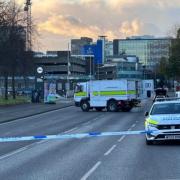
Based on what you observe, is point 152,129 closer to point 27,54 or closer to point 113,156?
point 113,156

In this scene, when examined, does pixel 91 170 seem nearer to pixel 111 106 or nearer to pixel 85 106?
pixel 111 106

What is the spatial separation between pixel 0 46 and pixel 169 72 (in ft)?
120

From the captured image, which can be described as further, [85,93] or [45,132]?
[85,93]

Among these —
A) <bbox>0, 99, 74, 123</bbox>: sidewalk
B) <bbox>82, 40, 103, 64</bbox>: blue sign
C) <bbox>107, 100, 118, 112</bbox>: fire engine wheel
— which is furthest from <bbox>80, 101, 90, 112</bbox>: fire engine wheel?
<bbox>82, 40, 103, 64</bbox>: blue sign

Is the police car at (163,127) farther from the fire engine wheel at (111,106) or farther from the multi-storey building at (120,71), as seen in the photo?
the multi-storey building at (120,71)

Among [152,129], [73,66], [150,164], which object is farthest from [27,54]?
[73,66]

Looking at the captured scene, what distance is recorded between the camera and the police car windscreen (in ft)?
69.2

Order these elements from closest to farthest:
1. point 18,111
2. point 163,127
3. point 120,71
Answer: point 163,127, point 18,111, point 120,71

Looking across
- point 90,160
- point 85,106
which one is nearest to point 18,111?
point 85,106

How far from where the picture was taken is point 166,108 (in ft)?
70.2

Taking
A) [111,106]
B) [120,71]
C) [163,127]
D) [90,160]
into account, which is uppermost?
[120,71]

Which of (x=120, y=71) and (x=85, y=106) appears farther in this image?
(x=120, y=71)

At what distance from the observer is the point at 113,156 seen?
1709cm

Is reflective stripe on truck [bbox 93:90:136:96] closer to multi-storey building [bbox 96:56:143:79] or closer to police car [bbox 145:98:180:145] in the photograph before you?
police car [bbox 145:98:180:145]
